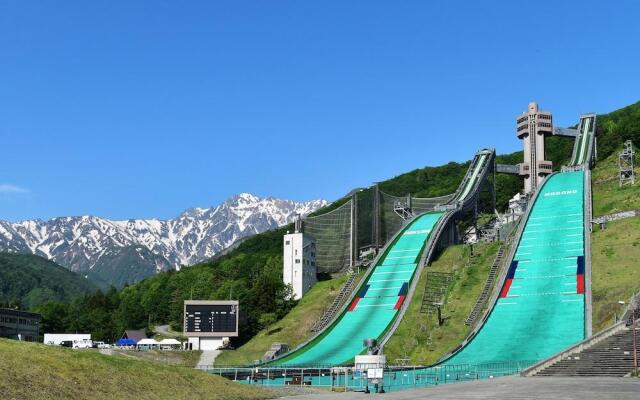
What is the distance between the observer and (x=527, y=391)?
38.2m

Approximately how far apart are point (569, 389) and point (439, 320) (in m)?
34.3

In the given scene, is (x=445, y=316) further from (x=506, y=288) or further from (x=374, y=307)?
(x=374, y=307)

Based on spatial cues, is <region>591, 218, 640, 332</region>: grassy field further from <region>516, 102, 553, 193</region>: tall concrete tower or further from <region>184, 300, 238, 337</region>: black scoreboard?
<region>516, 102, 553, 193</region>: tall concrete tower

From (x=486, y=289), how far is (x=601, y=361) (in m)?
26.0

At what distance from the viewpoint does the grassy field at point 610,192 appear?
91312 millimetres

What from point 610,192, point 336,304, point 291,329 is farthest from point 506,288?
point 610,192

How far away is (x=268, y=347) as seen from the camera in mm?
81625

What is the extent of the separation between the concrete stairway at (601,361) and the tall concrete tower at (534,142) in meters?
73.1

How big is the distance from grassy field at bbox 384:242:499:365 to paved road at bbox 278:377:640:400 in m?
20.5

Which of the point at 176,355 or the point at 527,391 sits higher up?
the point at 527,391

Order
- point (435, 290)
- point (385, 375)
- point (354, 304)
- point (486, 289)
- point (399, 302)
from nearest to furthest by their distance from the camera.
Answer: point (385, 375)
point (486, 289)
point (435, 290)
point (399, 302)
point (354, 304)

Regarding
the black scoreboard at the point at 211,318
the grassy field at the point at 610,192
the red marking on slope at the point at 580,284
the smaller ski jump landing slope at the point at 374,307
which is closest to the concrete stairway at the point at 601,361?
the red marking on slope at the point at 580,284

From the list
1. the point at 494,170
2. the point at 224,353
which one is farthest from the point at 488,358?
the point at 494,170

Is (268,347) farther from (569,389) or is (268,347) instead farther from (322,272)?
(569,389)
